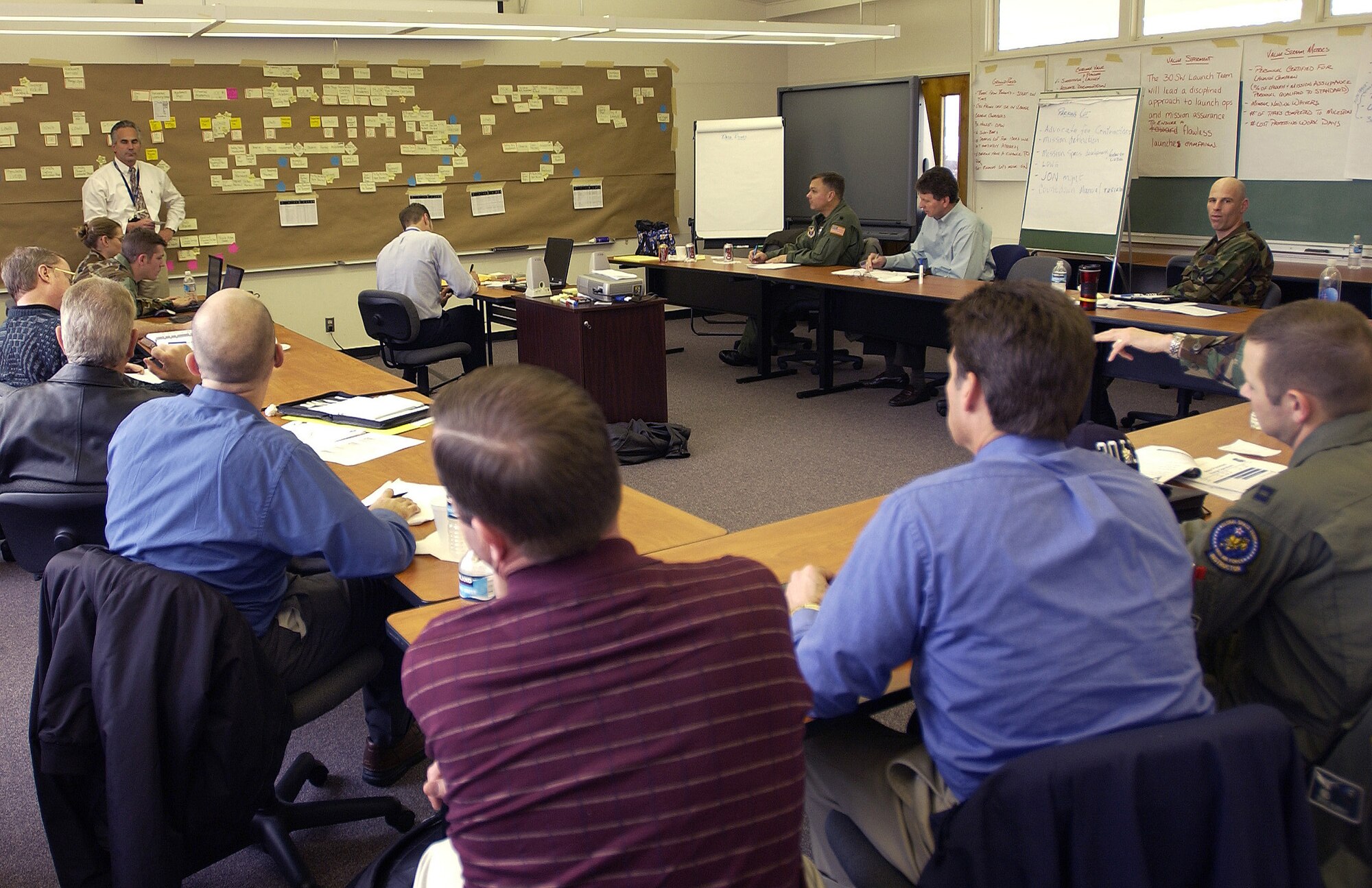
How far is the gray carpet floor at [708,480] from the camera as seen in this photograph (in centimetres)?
234

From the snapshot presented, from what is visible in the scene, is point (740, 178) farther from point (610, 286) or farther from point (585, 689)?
point (585, 689)

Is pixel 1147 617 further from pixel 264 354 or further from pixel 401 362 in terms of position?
pixel 401 362

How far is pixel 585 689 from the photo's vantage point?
99 cm

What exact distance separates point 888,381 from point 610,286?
2.17 metres

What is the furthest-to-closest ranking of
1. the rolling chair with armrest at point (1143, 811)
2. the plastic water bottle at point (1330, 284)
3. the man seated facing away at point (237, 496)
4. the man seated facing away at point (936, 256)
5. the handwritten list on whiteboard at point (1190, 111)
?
the handwritten list on whiteboard at point (1190, 111) → the man seated facing away at point (936, 256) → the plastic water bottle at point (1330, 284) → the man seated facing away at point (237, 496) → the rolling chair with armrest at point (1143, 811)

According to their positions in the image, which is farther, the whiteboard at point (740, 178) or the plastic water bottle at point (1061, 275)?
the whiteboard at point (740, 178)

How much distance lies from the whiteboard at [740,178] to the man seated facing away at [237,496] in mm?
6755

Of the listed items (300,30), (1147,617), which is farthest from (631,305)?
(1147,617)

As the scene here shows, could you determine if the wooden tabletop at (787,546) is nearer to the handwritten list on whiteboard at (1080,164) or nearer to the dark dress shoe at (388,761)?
the dark dress shoe at (388,761)

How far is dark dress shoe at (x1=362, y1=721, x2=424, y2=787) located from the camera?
256cm

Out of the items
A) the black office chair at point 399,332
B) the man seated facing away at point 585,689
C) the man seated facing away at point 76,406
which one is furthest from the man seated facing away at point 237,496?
the black office chair at point 399,332

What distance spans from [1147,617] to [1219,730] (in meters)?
0.15

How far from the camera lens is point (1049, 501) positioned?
1.26m

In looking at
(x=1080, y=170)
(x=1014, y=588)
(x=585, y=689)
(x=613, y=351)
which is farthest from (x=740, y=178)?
(x=585, y=689)
